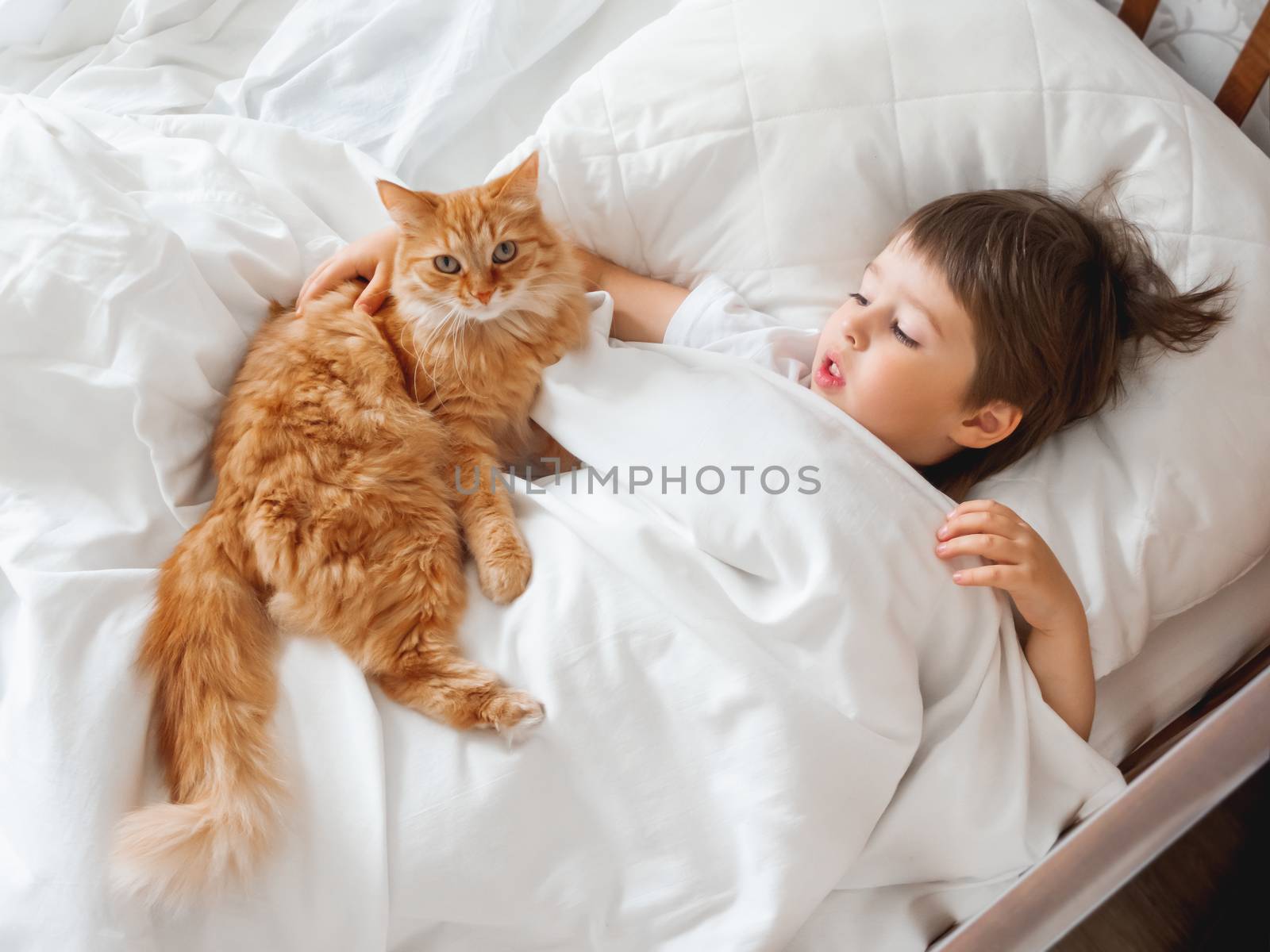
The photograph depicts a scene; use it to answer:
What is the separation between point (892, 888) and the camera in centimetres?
103

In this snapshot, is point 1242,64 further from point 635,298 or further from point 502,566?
point 502,566

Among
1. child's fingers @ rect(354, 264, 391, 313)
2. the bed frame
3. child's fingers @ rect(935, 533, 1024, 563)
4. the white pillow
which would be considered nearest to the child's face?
the white pillow

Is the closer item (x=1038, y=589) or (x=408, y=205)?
(x=1038, y=589)

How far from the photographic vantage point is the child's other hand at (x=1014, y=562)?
100 cm

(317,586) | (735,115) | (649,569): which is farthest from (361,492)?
(735,115)

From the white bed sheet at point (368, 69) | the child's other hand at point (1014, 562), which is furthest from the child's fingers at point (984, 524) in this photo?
the white bed sheet at point (368, 69)

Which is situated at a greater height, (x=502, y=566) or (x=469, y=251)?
(x=469, y=251)

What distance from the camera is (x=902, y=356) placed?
1.13 metres

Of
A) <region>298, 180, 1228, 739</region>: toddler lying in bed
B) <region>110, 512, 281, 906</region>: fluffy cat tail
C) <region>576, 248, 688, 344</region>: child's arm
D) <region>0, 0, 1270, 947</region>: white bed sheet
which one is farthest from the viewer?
<region>0, 0, 1270, 947</region>: white bed sheet

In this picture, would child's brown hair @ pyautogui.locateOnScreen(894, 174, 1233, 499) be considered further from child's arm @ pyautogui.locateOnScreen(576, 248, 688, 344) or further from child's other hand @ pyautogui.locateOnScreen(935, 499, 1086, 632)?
child's arm @ pyautogui.locateOnScreen(576, 248, 688, 344)

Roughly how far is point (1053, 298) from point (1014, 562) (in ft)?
1.12

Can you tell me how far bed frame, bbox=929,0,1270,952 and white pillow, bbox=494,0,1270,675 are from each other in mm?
357

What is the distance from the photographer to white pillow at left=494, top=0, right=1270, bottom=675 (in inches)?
43.4

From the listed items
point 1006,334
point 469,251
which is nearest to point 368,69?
point 469,251
